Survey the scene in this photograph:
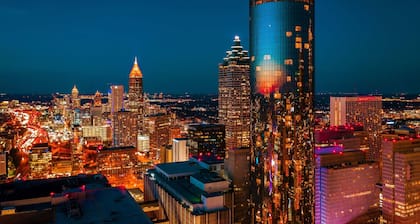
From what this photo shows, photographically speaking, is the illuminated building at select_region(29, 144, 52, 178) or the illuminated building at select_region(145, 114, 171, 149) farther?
the illuminated building at select_region(145, 114, 171, 149)

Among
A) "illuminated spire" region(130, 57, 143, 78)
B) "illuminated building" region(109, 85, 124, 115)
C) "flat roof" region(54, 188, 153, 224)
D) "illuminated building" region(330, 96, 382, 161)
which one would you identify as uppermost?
"illuminated spire" region(130, 57, 143, 78)

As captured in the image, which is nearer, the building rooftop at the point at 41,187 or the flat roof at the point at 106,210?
the flat roof at the point at 106,210

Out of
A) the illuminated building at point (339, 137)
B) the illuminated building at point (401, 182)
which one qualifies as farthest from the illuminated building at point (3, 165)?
the illuminated building at point (401, 182)

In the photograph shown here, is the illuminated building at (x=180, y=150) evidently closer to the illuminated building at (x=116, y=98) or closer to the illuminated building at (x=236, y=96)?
the illuminated building at (x=236, y=96)

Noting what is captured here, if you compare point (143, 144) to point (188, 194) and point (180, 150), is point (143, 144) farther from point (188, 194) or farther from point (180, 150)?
point (188, 194)

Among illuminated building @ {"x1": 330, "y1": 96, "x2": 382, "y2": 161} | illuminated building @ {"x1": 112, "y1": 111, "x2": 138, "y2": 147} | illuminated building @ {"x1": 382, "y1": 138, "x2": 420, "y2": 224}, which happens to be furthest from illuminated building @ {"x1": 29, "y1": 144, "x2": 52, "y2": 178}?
illuminated building @ {"x1": 330, "y1": 96, "x2": 382, "y2": 161}

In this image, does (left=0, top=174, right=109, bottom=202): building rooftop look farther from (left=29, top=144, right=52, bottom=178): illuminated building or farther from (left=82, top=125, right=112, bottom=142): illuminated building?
(left=82, top=125, right=112, bottom=142): illuminated building
